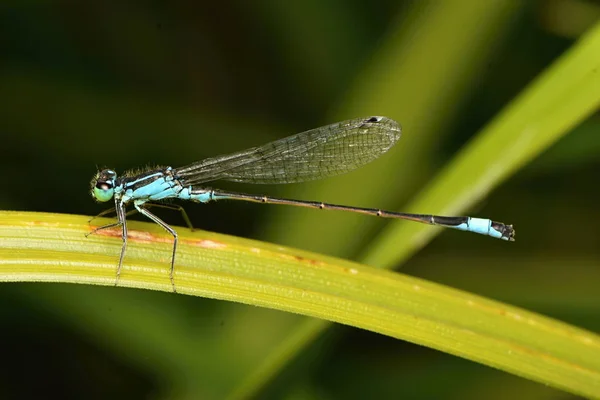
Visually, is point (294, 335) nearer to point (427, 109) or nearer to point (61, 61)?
point (427, 109)

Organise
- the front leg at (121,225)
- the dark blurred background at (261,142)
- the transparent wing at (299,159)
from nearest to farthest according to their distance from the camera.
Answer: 1. the front leg at (121,225)
2. the dark blurred background at (261,142)
3. the transparent wing at (299,159)

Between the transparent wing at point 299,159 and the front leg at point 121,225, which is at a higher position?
the transparent wing at point 299,159

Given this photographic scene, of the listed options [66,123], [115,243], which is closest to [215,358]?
[115,243]

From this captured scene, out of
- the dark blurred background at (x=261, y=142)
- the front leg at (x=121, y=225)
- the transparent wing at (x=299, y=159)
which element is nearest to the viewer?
the front leg at (x=121, y=225)

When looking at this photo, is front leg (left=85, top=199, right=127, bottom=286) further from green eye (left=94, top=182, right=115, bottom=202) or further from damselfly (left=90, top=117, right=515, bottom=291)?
green eye (left=94, top=182, right=115, bottom=202)

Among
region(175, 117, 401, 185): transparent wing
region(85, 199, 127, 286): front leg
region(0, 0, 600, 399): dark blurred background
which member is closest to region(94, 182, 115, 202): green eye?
region(85, 199, 127, 286): front leg

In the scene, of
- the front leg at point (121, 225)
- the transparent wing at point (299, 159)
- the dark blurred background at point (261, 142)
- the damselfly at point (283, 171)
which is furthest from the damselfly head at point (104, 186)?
the dark blurred background at point (261, 142)

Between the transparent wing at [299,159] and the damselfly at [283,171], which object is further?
the transparent wing at [299,159]

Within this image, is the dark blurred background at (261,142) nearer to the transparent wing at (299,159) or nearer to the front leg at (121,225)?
the transparent wing at (299,159)

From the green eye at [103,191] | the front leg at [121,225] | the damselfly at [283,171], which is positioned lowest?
the front leg at [121,225]
